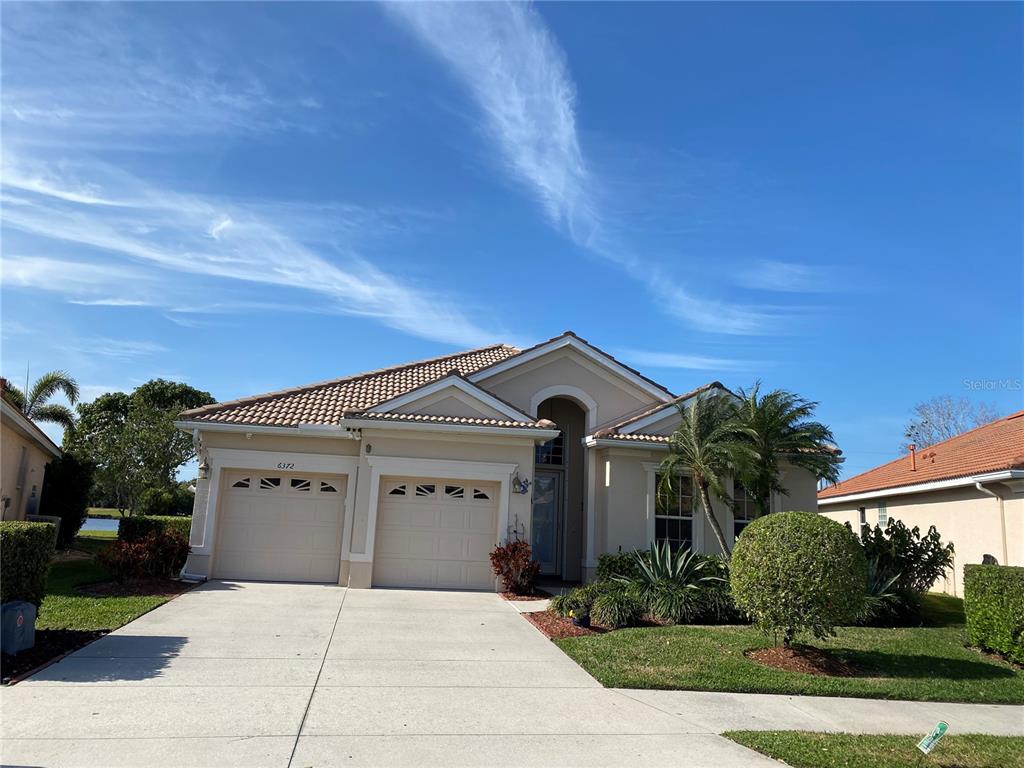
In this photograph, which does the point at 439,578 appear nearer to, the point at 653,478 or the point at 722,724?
the point at 653,478

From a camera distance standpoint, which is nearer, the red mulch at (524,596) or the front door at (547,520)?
the red mulch at (524,596)

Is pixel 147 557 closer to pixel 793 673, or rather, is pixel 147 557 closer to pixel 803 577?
pixel 793 673

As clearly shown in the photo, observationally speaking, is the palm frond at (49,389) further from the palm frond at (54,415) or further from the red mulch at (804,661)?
the red mulch at (804,661)

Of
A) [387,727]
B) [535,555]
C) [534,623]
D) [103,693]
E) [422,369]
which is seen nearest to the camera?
[387,727]

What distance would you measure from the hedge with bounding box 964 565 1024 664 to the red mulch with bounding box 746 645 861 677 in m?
2.77

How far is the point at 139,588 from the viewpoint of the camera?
41.3ft

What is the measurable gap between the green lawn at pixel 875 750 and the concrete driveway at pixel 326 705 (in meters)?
0.33

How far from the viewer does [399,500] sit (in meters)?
15.0

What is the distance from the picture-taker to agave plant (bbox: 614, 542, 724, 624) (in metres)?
12.0

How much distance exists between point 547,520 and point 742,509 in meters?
4.73

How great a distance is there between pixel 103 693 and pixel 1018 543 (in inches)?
680

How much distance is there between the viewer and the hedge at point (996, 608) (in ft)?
33.3

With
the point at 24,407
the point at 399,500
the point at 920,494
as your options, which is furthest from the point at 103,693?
the point at 24,407

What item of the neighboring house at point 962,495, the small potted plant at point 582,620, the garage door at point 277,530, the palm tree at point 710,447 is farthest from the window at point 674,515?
the garage door at point 277,530
